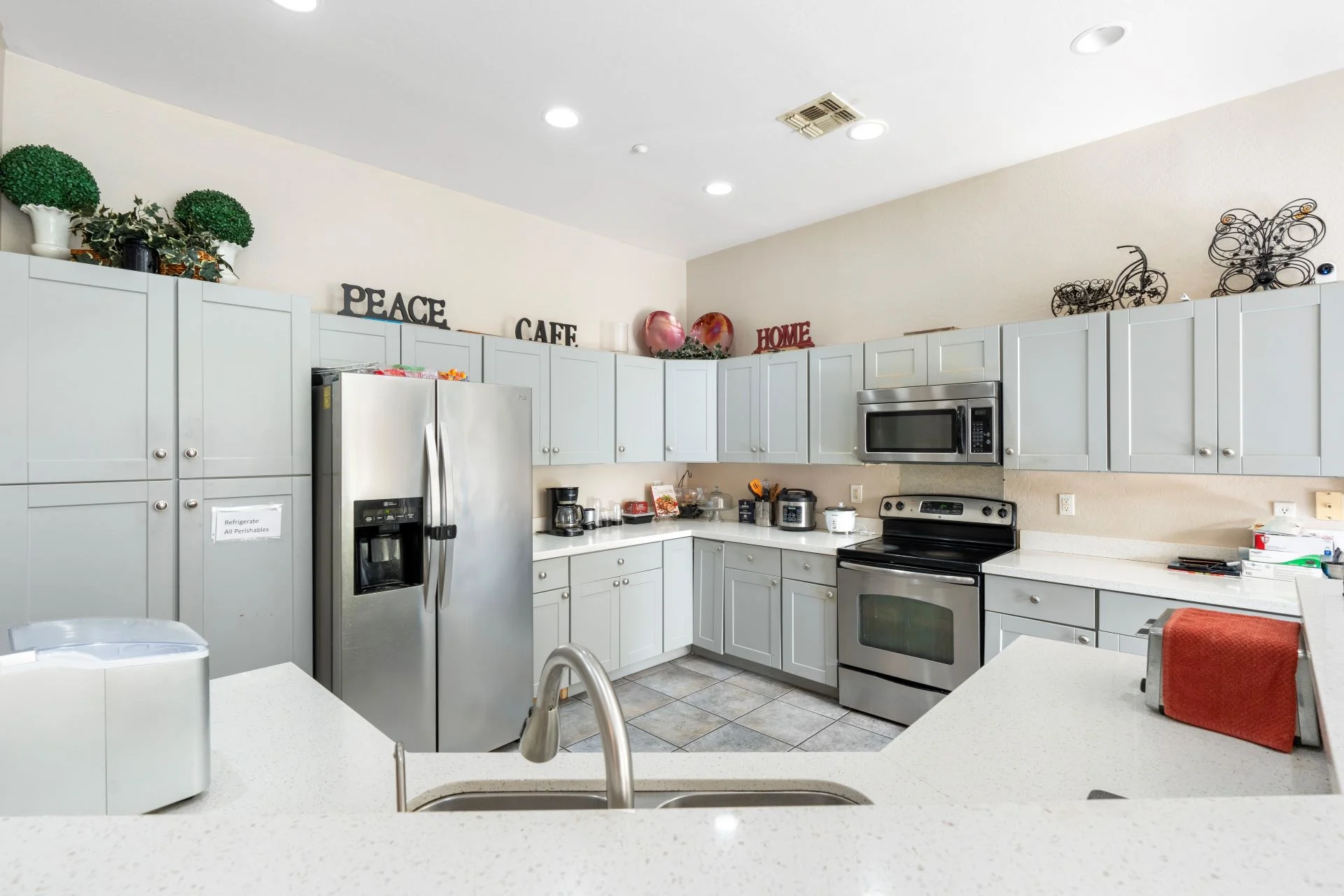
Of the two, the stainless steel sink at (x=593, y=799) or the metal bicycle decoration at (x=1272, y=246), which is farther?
the metal bicycle decoration at (x=1272, y=246)

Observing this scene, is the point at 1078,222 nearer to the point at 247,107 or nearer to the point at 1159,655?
the point at 1159,655

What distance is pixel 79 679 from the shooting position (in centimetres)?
91

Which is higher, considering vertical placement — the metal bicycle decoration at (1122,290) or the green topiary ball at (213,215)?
the green topiary ball at (213,215)

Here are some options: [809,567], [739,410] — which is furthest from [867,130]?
[809,567]

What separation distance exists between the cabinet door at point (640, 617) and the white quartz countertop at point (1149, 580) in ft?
6.14

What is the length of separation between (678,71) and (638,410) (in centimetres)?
210

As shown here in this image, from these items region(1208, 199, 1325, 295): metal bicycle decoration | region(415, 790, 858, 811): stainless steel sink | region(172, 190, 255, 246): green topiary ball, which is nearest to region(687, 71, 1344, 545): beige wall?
region(1208, 199, 1325, 295): metal bicycle decoration

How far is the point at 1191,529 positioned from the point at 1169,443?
507 millimetres

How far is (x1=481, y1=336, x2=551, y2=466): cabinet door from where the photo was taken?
3.48m

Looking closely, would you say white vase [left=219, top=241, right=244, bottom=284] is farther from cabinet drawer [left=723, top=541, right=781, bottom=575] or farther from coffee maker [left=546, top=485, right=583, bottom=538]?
cabinet drawer [left=723, top=541, right=781, bottom=575]

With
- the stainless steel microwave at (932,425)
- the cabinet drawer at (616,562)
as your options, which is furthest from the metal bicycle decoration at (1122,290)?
the cabinet drawer at (616,562)

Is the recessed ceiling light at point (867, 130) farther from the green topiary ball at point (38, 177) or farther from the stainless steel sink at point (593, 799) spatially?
the green topiary ball at point (38, 177)

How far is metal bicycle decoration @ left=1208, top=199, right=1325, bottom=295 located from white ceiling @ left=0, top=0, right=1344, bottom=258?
0.39 metres

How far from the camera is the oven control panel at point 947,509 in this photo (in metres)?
3.38
